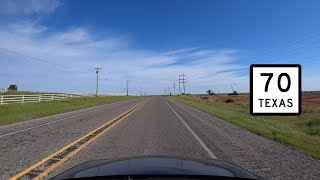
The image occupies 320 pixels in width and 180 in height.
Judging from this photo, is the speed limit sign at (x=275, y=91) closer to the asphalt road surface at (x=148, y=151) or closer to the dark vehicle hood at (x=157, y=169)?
the asphalt road surface at (x=148, y=151)

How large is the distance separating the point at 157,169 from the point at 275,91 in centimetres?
752

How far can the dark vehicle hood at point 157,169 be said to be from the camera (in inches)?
142

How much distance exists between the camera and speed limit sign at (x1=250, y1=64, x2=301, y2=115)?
10.5 m

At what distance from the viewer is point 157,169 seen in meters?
3.74

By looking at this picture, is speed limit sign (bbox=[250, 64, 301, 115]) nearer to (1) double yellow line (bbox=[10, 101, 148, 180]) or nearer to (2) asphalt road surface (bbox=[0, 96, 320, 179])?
(2) asphalt road surface (bbox=[0, 96, 320, 179])

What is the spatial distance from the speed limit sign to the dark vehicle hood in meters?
6.58

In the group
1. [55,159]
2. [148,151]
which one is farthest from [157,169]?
[148,151]

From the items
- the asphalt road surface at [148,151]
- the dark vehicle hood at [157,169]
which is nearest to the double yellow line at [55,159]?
the asphalt road surface at [148,151]

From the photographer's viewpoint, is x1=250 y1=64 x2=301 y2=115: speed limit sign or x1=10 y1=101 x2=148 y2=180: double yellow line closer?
x1=10 y1=101 x2=148 y2=180: double yellow line

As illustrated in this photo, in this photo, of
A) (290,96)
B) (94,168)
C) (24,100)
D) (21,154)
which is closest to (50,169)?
(21,154)

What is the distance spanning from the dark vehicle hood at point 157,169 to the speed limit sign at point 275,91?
6.58 metres

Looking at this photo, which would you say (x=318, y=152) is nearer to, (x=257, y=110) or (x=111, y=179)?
(x=257, y=110)

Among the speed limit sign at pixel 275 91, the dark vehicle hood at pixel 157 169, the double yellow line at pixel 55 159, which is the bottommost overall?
the double yellow line at pixel 55 159

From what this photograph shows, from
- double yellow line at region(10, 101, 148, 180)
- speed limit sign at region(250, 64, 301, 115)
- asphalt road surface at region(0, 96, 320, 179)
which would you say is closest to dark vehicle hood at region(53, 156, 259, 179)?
asphalt road surface at region(0, 96, 320, 179)
